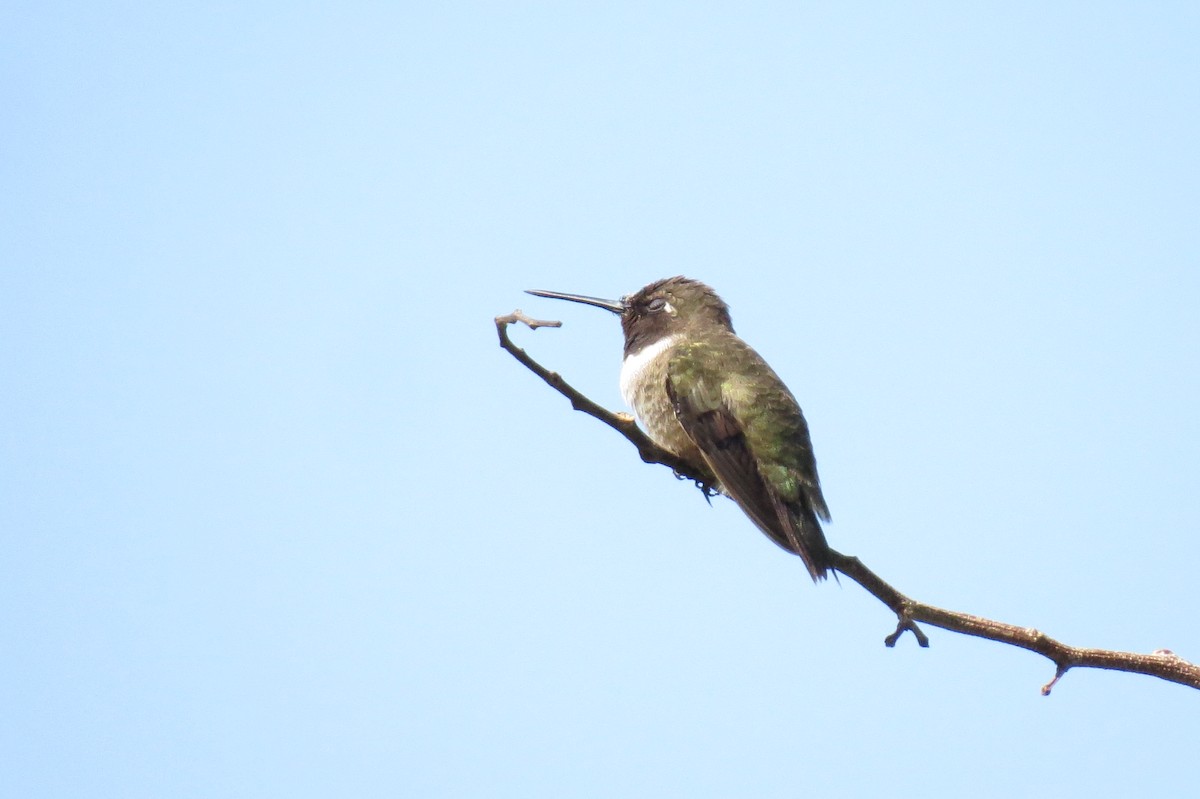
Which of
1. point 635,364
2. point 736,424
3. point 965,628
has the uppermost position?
point 635,364

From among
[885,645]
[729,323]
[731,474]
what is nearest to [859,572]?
[885,645]

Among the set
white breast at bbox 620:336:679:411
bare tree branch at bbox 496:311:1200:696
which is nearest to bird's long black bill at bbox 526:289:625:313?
white breast at bbox 620:336:679:411

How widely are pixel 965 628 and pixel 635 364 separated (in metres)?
3.11

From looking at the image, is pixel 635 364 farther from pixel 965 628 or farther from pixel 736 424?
pixel 965 628

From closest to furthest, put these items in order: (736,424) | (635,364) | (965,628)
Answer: (965,628)
(736,424)
(635,364)

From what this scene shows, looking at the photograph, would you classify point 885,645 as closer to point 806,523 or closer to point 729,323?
point 806,523

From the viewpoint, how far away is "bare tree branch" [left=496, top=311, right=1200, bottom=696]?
11.2 feet

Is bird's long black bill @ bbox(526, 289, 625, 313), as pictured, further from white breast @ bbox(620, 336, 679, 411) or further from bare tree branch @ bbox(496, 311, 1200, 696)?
bare tree branch @ bbox(496, 311, 1200, 696)

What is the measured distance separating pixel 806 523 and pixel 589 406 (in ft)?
5.99

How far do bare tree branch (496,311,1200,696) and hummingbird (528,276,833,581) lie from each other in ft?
3.68

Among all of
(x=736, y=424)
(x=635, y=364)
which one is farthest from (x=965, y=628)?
(x=635, y=364)

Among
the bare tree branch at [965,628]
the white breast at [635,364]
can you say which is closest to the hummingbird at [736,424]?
the white breast at [635,364]

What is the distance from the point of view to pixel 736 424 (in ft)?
18.5

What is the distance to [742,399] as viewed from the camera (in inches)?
227
